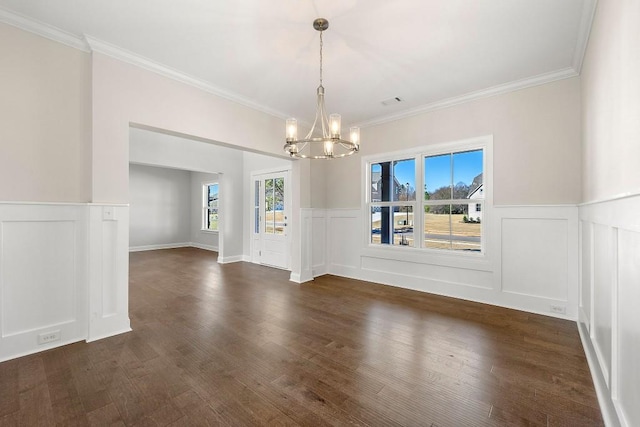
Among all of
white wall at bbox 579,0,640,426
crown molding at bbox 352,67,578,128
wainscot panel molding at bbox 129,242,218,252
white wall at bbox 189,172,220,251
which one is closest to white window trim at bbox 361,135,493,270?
crown molding at bbox 352,67,578,128

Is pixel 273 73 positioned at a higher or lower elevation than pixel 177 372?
higher

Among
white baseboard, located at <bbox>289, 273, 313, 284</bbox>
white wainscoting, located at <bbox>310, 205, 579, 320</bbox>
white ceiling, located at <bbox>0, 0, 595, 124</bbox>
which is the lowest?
white baseboard, located at <bbox>289, 273, 313, 284</bbox>

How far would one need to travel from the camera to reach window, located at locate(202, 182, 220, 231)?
8969mm

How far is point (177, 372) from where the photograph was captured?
210 centimetres

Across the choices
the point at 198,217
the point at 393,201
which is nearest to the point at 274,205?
the point at 393,201

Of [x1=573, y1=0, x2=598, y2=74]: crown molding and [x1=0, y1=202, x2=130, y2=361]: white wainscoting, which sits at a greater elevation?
[x1=573, y1=0, x2=598, y2=74]: crown molding

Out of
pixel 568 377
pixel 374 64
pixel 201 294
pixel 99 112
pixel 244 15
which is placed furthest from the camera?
pixel 201 294

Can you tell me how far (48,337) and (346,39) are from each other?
381cm

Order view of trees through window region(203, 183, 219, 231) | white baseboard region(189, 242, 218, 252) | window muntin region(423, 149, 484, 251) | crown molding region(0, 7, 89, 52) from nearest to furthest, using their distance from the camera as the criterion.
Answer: crown molding region(0, 7, 89, 52)
window muntin region(423, 149, 484, 251)
white baseboard region(189, 242, 218, 252)
view of trees through window region(203, 183, 219, 231)

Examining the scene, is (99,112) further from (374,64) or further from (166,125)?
(374,64)

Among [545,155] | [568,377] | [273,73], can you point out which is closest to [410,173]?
[545,155]

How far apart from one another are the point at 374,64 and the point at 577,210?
9.12 ft

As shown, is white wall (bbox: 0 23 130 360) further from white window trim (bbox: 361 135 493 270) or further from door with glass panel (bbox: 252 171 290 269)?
white window trim (bbox: 361 135 493 270)

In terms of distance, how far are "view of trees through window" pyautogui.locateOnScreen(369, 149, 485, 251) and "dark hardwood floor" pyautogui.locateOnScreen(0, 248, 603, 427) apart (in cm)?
104
